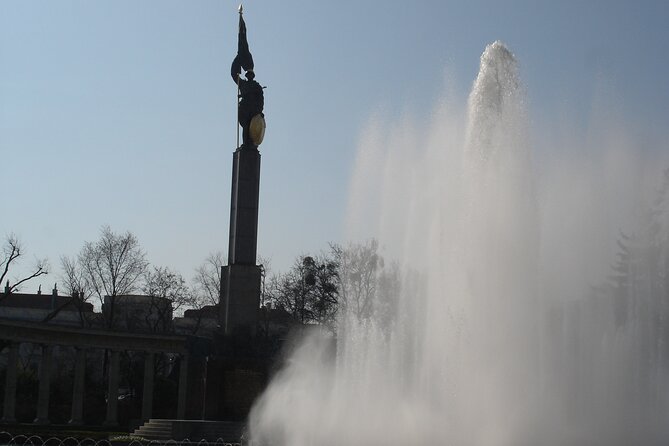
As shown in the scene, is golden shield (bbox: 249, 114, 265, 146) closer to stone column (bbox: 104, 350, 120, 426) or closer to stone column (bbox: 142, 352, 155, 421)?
stone column (bbox: 142, 352, 155, 421)

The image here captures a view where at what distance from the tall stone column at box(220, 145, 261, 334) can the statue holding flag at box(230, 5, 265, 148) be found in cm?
87

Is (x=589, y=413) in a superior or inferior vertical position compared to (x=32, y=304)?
inferior

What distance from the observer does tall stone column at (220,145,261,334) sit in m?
57.4

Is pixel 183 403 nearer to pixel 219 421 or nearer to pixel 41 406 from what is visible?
pixel 41 406

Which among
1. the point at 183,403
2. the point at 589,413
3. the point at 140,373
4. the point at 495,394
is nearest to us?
the point at 495,394

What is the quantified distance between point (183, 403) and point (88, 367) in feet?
95.2

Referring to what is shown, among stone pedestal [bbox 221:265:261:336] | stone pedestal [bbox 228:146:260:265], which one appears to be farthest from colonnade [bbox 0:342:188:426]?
stone pedestal [bbox 228:146:260:265]

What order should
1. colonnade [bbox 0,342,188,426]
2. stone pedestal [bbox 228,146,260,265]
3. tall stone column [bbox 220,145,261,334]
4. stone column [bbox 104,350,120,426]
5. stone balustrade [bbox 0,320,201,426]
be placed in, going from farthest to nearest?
stone pedestal [bbox 228,146,260,265] < tall stone column [bbox 220,145,261,334] < stone column [bbox 104,350,120,426] < colonnade [bbox 0,342,188,426] < stone balustrade [bbox 0,320,201,426]

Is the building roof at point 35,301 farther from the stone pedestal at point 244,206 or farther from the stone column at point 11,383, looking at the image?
the stone column at point 11,383

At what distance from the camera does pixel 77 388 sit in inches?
2162

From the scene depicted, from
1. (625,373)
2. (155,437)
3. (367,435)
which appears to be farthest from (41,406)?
(625,373)

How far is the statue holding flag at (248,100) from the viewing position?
6109 centimetres

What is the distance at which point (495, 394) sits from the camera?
27.9 meters

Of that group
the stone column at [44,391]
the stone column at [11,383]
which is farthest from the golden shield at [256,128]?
the stone column at [11,383]
